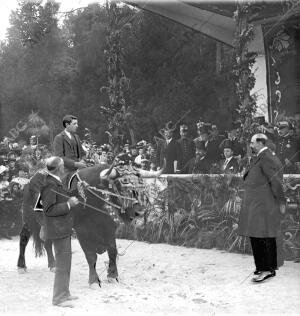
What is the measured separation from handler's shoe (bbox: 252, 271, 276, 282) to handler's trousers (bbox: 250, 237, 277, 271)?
5cm

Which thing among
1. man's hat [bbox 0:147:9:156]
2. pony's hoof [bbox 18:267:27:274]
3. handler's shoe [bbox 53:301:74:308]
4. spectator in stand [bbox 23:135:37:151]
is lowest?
handler's shoe [bbox 53:301:74:308]

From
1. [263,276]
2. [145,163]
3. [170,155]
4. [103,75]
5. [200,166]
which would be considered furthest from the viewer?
[103,75]

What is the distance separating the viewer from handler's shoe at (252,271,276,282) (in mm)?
6523

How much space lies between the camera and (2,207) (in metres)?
11.5

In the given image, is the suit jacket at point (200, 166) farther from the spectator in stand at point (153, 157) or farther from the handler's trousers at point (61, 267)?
the handler's trousers at point (61, 267)

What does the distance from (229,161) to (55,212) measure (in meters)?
4.68

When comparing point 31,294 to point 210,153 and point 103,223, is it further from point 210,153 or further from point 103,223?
point 210,153

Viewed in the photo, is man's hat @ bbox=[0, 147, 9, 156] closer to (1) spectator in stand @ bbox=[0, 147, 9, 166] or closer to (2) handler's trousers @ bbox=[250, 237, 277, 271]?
(1) spectator in stand @ bbox=[0, 147, 9, 166]

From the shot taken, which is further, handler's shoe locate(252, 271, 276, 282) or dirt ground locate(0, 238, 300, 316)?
handler's shoe locate(252, 271, 276, 282)

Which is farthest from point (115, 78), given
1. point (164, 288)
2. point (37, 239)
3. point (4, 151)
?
point (164, 288)

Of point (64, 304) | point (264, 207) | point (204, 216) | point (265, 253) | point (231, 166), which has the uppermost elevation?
point (231, 166)

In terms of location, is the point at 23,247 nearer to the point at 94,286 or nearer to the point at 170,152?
the point at 94,286

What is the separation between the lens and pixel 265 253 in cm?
674

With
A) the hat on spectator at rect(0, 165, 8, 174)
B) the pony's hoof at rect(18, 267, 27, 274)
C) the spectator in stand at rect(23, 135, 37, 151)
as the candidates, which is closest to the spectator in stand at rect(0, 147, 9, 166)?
the hat on spectator at rect(0, 165, 8, 174)
